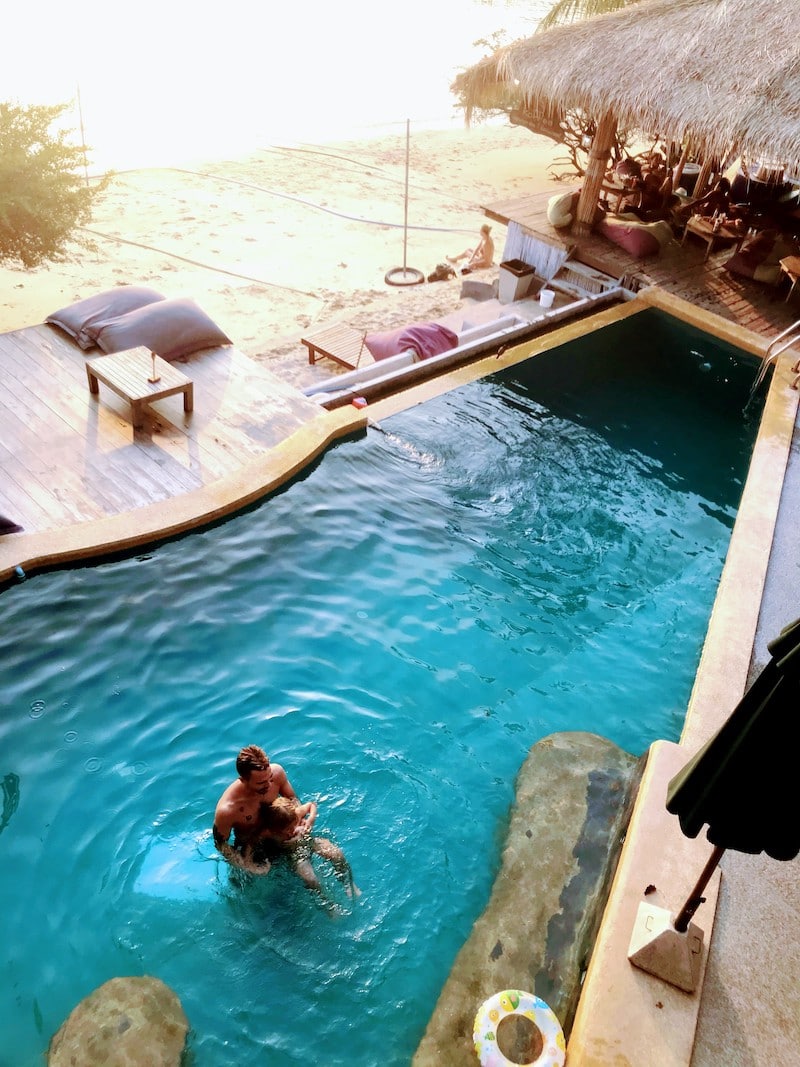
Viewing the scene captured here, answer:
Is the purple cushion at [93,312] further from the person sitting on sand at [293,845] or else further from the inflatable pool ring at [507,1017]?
the inflatable pool ring at [507,1017]

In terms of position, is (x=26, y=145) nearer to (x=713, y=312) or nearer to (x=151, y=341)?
(x=151, y=341)

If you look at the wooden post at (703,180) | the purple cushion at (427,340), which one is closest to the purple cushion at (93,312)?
the purple cushion at (427,340)

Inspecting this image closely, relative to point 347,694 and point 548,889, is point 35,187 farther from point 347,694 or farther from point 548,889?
point 548,889

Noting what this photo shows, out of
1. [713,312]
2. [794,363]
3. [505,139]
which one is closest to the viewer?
[794,363]

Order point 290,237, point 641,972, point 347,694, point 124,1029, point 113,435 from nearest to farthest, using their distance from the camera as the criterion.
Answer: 1. point 641,972
2. point 124,1029
3. point 347,694
4. point 113,435
5. point 290,237

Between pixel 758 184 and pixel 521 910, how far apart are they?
47.0 feet

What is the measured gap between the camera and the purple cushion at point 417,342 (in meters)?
10.6

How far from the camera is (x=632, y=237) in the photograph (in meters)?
→ 12.8

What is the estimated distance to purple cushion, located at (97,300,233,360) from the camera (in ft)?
29.0

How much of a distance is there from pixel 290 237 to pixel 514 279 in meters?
6.21

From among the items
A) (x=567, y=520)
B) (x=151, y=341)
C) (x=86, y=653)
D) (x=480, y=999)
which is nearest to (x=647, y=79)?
(x=567, y=520)

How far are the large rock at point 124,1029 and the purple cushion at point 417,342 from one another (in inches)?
319

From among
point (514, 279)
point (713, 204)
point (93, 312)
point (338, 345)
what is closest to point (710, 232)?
point (713, 204)

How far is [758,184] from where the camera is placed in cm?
1452
